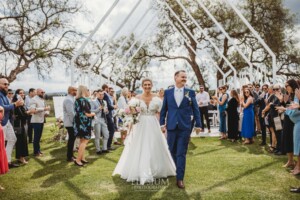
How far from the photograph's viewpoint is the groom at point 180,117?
514cm

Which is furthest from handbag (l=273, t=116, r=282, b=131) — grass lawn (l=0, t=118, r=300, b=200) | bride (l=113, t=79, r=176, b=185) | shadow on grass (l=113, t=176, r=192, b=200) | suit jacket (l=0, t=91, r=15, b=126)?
suit jacket (l=0, t=91, r=15, b=126)

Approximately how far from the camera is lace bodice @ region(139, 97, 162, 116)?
19.2 ft

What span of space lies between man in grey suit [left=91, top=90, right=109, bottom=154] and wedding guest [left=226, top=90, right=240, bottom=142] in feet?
13.7

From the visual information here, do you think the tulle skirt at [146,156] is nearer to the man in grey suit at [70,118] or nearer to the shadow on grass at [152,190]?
the shadow on grass at [152,190]

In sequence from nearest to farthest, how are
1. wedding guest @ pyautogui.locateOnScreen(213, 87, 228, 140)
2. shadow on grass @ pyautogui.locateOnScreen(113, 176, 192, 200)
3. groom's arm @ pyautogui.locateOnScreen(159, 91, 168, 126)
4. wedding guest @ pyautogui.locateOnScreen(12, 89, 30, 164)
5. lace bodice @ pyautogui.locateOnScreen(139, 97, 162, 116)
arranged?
shadow on grass @ pyautogui.locateOnScreen(113, 176, 192, 200), groom's arm @ pyautogui.locateOnScreen(159, 91, 168, 126), lace bodice @ pyautogui.locateOnScreen(139, 97, 162, 116), wedding guest @ pyautogui.locateOnScreen(12, 89, 30, 164), wedding guest @ pyautogui.locateOnScreen(213, 87, 228, 140)

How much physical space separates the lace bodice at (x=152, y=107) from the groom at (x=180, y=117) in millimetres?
540

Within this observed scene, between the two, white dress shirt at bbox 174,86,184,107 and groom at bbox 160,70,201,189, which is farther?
white dress shirt at bbox 174,86,184,107

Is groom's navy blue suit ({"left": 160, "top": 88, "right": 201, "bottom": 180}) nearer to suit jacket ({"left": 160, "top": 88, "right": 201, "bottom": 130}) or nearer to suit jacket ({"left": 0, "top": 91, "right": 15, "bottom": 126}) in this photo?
suit jacket ({"left": 160, "top": 88, "right": 201, "bottom": 130})

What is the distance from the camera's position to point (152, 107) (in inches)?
231

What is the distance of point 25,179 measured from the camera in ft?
19.8

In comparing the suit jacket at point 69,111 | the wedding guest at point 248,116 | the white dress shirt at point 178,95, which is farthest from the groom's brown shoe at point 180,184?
the wedding guest at point 248,116

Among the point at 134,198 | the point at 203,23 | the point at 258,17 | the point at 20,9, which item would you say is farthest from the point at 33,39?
the point at 134,198

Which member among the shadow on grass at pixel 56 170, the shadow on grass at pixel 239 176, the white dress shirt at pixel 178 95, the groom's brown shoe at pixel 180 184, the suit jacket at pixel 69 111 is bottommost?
the shadow on grass at pixel 56 170

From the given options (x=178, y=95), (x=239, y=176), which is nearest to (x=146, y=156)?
(x=178, y=95)
